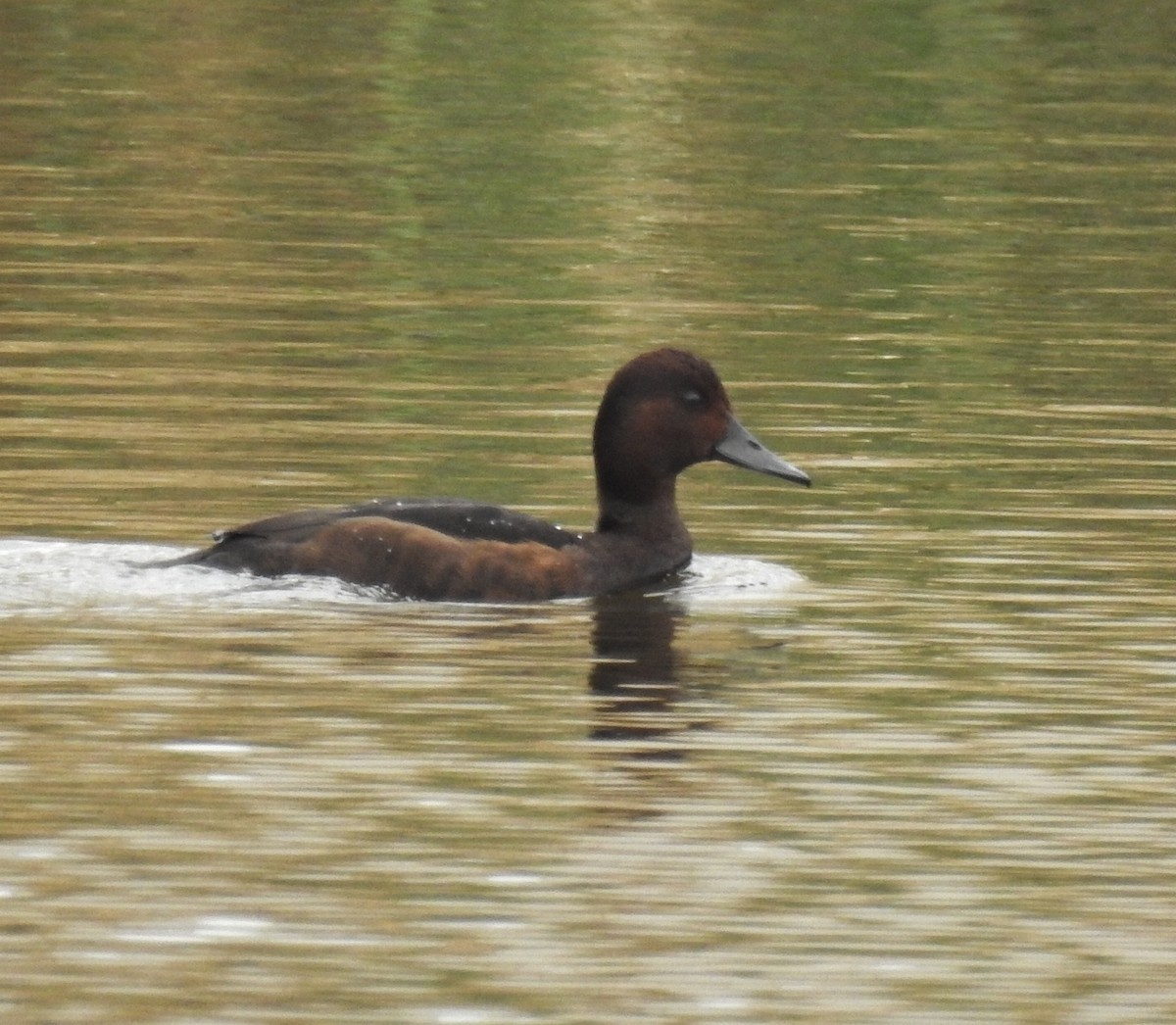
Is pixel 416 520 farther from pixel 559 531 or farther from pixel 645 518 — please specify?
pixel 645 518

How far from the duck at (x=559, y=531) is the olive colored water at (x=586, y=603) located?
0.52 feet

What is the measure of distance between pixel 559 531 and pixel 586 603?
0.27m

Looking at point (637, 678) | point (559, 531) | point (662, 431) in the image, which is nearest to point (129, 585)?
point (559, 531)

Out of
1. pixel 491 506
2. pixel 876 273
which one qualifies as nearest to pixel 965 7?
pixel 876 273

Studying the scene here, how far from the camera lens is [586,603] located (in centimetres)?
1155

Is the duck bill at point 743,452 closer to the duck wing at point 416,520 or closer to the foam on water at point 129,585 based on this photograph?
the foam on water at point 129,585

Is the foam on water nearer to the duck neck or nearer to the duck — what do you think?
the duck

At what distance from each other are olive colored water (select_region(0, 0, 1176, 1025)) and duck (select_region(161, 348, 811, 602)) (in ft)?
0.52

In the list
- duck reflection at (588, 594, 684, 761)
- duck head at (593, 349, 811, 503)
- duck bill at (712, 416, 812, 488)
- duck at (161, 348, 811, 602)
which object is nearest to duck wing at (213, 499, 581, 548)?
duck at (161, 348, 811, 602)

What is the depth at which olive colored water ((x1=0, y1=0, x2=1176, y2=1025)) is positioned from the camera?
743 centimetres

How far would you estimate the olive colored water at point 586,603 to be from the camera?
7.43 meters

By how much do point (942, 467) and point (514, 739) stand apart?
5030 mm

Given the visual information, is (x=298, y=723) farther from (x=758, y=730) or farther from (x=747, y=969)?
(x=747, y=969)

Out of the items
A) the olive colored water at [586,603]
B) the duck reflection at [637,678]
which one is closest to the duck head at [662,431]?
the olive colored water at [586,603]
